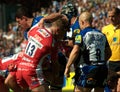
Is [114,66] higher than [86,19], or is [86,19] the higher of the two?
[86,19]

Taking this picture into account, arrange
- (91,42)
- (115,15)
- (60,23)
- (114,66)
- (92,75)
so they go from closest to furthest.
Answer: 1. (60,23)
2. (91,42)
3. (92,75)
4. (115,15)
5. (114,66)

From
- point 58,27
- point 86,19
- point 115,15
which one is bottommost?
point 58,27

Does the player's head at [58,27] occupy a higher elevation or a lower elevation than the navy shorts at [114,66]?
higher

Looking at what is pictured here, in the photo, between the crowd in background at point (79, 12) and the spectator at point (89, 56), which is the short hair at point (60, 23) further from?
the crowd in background at point (79, 12)

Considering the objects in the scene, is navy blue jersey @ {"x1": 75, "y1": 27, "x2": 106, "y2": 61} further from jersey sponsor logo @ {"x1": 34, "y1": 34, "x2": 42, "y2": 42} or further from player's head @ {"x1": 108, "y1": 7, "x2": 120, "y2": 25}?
player's head @ {"x1": 108, "y1": 7, "x2": 120, "y2": 25}

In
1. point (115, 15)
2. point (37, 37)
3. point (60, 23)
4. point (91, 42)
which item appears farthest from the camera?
point (115, 15)

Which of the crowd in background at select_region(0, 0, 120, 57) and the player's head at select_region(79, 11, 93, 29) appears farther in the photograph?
the crowd in background at select_region(0, 0, 120, 57)

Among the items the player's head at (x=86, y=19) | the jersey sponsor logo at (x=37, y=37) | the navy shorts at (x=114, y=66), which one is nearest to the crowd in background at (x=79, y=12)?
the navy shorts at (x=114, y=66)

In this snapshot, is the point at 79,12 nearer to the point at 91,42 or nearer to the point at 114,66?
the point at 114,66

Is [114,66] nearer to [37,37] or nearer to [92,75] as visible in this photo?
[92,75]

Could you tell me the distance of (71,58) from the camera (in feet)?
28.8

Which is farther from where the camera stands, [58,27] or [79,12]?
[79,12]

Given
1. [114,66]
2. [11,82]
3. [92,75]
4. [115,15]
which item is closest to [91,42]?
[92,75]

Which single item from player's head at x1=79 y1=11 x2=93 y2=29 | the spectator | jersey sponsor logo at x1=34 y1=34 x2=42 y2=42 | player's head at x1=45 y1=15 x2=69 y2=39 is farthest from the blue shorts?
jersey sponsor logo at x1=34 y1=34 x2=42 y2=42
